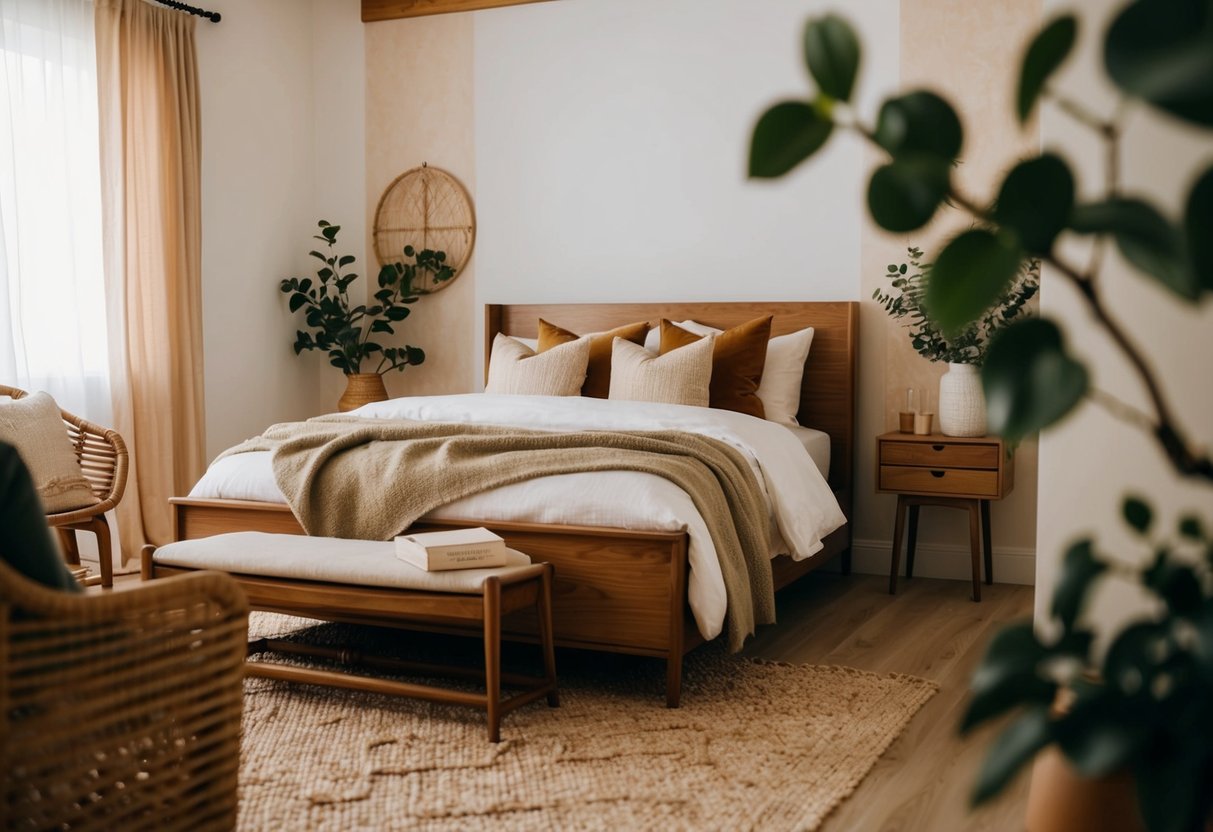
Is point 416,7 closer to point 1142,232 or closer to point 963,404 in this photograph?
point 963,404

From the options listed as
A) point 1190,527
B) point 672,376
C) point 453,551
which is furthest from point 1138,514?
point 672,376

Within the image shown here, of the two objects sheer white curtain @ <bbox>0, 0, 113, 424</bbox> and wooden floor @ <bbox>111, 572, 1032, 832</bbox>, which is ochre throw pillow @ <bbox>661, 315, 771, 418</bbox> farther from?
sheer white curtain @ <bbox>0, 0, 113, 424</bbox>

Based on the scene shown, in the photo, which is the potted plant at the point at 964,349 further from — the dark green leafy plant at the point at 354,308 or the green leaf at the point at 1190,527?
the green leaf at the point at 1190,527

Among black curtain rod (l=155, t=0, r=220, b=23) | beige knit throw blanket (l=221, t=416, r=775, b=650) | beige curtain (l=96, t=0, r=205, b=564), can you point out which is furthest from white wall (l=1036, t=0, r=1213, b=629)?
black curtain rod (l=155, t=0, r=220, b=23)

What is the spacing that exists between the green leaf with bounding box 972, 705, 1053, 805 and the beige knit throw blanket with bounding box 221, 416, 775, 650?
217 centimetres

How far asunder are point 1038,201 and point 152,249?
4.69m

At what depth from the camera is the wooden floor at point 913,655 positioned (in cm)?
216

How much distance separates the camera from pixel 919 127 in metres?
0.76

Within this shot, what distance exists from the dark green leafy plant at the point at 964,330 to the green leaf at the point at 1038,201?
3419mm

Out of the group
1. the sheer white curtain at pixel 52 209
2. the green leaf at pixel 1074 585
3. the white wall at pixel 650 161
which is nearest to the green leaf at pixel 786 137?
the green leaf at pixel 1074 585

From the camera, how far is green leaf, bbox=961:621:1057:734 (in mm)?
756

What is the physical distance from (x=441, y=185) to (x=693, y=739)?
12.1ft

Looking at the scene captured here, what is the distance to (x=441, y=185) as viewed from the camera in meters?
5.52

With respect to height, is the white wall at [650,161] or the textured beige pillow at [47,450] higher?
the white wall at [650,161]
